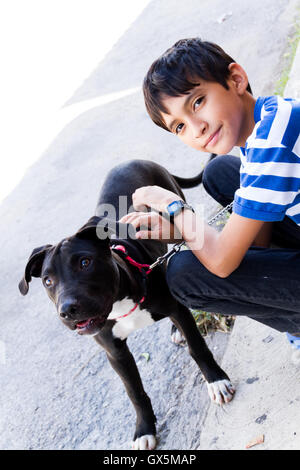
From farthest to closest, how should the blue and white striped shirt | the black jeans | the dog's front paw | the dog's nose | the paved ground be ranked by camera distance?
1. the dog's front paw
2. the paved ground
3. the dog's nose
4. the black jeans
5. the blue and white striped shirt

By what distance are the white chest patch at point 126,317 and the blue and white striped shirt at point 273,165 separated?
3.41ft

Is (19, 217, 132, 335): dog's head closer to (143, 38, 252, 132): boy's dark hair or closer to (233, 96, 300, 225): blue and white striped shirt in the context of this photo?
(143, 38, 252, 132): boy's dark hair

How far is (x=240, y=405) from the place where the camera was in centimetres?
271

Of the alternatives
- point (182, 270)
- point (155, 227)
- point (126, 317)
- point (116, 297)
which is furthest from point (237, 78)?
point (126, 317)

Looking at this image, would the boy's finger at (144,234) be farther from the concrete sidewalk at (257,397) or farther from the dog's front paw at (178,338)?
the dog's front paw at (178,338)

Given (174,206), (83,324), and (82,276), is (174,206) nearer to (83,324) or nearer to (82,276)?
(82,276)

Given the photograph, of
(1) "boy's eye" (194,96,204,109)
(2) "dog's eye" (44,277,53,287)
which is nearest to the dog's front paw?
A: (2) "dog's eye" (44,277,53,287)

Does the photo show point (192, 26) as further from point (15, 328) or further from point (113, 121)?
point (15, 328)

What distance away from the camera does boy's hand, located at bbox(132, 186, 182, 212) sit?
7.75 ft

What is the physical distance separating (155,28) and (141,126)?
11.1ft

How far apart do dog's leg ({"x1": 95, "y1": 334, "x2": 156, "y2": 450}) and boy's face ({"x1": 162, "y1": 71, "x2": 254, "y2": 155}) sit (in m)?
1.20

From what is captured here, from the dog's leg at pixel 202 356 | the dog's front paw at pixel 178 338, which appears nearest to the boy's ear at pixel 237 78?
the dog's leg at pixel 202 356

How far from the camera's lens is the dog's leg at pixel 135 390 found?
282 centimetres

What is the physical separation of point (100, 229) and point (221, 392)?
3.41 ft
